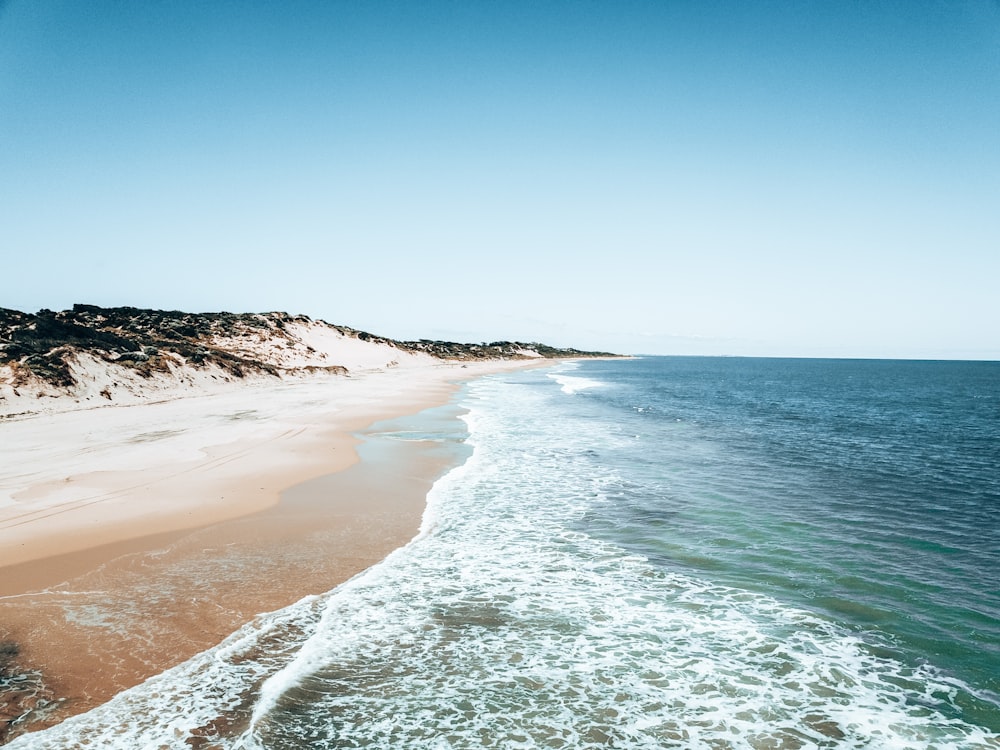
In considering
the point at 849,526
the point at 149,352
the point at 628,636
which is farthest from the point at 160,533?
the point at 149,352

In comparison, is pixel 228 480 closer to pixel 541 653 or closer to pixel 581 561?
pixel 581 561

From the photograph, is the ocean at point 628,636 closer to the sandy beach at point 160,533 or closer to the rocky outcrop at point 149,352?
the sandy beach at point 160,533

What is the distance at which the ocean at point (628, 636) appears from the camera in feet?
18.6

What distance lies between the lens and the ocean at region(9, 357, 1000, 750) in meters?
5.68

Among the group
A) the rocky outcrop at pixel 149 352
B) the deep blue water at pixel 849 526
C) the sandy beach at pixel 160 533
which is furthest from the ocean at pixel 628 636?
the rocky outcrop at pixel 149 352

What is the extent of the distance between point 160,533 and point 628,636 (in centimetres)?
926

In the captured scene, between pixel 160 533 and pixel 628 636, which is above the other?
pixel 160 533

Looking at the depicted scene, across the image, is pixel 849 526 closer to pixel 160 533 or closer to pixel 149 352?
pixel 160 533

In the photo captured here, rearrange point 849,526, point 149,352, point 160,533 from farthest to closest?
point 149,352 < point 849,526 < point 160,533

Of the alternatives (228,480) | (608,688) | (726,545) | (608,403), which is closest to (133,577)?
(228,480)

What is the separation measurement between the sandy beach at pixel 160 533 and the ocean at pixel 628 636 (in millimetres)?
609

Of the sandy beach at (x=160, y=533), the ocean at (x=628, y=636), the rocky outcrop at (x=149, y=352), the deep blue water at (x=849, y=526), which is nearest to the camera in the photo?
the ocean at (x=628, y=636)

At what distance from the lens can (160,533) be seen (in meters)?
10.9

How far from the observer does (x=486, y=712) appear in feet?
19.4
